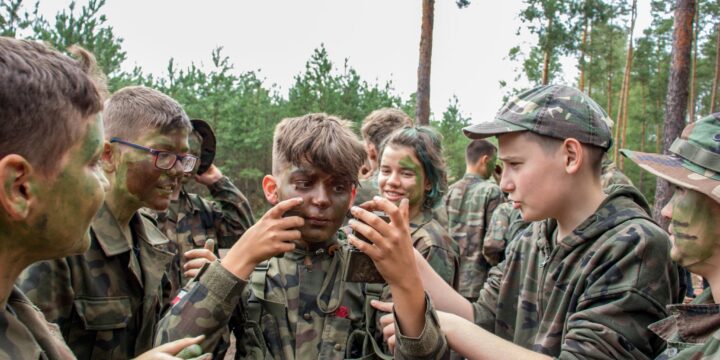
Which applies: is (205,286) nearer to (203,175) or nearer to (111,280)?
(111,280)

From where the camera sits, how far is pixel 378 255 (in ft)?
7.70

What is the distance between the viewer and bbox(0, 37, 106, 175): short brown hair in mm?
1461

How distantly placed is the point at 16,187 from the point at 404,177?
3.07 metres

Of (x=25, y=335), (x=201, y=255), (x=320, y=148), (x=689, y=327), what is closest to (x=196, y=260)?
(x=201, y=255)

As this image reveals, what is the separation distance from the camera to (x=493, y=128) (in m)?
2.77

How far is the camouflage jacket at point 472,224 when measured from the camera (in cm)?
669

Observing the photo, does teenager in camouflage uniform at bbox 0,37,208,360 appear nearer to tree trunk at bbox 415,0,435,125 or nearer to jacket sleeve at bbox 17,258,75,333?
jacket sleeve at bbox 17,258,75,333

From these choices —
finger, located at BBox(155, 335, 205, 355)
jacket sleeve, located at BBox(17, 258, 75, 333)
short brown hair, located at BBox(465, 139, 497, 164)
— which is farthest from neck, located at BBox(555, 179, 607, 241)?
short brown hair, located at BBox(465, 139, 497, 164)

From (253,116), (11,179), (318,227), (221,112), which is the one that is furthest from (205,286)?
(253,116)

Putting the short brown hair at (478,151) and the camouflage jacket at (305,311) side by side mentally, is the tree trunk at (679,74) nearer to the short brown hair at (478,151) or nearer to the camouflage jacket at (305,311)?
the short brown hair at (478,151)

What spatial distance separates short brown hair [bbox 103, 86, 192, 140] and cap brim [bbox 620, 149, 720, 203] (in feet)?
7.77

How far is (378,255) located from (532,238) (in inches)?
41.6

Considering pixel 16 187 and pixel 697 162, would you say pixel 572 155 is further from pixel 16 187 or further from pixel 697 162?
pixel 16 187

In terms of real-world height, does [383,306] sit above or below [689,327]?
below
